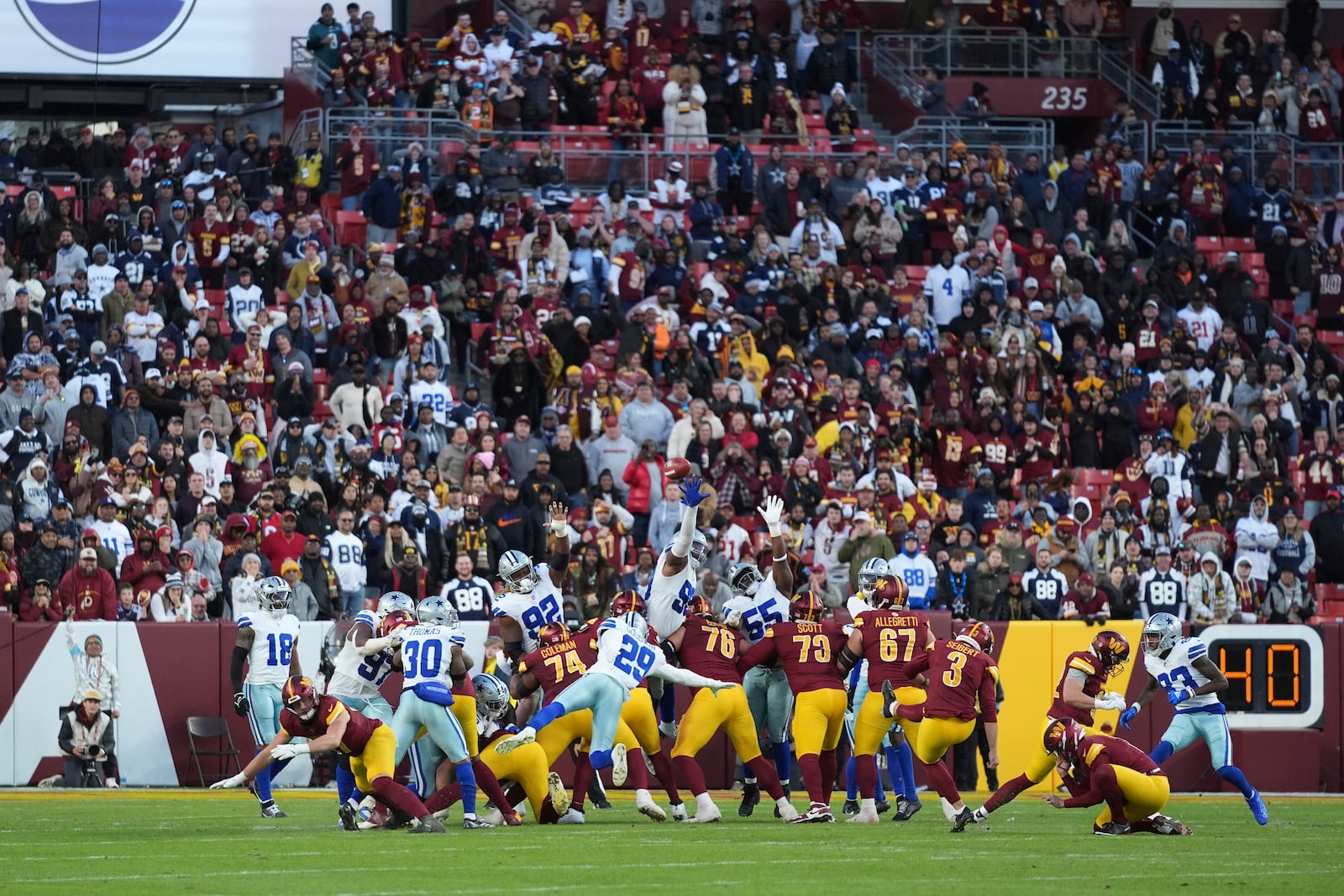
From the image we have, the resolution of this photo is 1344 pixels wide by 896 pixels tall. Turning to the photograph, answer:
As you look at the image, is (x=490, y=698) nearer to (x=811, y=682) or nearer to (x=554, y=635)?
(x=554, y=635)

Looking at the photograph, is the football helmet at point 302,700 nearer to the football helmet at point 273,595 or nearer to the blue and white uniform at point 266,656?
the football helmet at point 273,595

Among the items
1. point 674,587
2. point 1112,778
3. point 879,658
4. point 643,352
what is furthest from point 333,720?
point 643,352

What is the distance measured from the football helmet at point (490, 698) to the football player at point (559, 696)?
0.45 feet

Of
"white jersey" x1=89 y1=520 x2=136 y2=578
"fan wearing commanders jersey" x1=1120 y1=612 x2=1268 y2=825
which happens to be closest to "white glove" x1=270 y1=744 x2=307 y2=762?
"fan wearing commanders jersey" x1=1120 y1=612 x2=1268 y2=825

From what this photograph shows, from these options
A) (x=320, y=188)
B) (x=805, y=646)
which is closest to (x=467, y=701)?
(x=805, y=646)

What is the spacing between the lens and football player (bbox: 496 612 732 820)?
1409 centimetres

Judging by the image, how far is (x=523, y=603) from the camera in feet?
49.9

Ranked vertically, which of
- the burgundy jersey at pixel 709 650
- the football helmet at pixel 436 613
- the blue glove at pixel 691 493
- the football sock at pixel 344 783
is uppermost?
the blue glove at pixel 691 493

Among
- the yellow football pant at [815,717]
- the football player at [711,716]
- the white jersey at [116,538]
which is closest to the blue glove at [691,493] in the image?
the football player at [711,716]

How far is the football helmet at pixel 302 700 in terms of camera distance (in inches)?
516

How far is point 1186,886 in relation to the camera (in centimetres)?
1062

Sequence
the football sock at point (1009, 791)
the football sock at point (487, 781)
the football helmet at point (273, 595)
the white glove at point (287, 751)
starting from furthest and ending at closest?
the football helmet at point (273, 595) → the football sock at point (1009, 791) → the football sock at point (487, 781) → the white glove at point (287, 751)

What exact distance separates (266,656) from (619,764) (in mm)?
3670

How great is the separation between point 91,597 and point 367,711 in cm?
583
